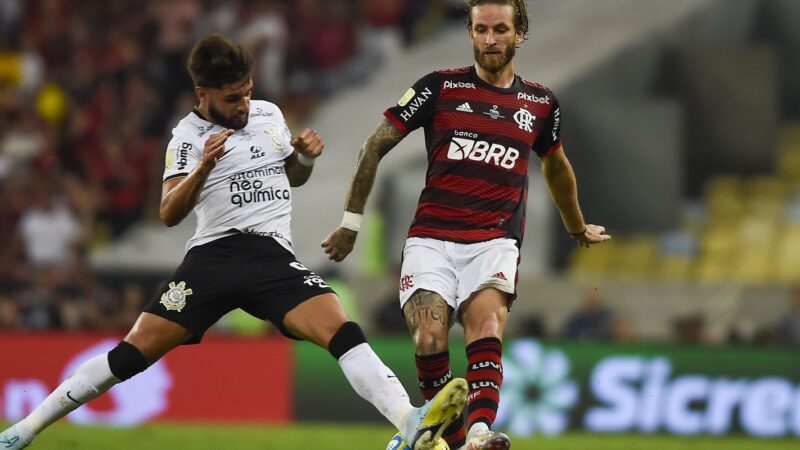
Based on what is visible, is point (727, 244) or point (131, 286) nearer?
point (131, 286)

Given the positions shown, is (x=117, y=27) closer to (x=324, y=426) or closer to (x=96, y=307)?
(x=96, y=307)

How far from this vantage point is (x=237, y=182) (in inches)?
310

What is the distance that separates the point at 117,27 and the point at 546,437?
10471 millimetres

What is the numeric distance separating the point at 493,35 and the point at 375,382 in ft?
6.35

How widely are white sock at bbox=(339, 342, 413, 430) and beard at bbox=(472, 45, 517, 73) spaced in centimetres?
163

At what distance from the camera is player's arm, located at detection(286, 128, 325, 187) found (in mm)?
7883

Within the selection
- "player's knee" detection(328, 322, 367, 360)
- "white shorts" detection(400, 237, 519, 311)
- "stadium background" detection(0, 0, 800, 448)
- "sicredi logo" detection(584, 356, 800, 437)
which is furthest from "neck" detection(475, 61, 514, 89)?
"sicredi logo" detection(584, 356, 800, 437)

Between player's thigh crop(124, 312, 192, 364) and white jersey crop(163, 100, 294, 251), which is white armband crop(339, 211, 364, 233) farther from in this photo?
player's thigh crop(124, 312, 192, 364)

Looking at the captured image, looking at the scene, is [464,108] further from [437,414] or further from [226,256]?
[437,414]

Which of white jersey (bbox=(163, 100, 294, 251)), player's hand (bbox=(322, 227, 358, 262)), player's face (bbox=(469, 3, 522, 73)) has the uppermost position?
player's face (bbox=(469, 3, 522, 73))

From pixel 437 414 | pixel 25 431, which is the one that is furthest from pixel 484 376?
pixel 25 431

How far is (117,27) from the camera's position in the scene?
2117cm

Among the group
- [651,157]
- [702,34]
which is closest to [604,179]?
[651,157]

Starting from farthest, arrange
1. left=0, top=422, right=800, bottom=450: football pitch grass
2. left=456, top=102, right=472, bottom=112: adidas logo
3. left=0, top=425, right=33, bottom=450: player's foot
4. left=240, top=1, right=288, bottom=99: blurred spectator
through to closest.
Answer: left=240, top=1, right=288, bottom=99: blurred spectator, left=0, top=422, right=800, bottom=450: football pitch grass, left=456, top=102, right=472, bottom=112: adidas logo, left=0, top=425, right=33, bottom=450: player's foot
